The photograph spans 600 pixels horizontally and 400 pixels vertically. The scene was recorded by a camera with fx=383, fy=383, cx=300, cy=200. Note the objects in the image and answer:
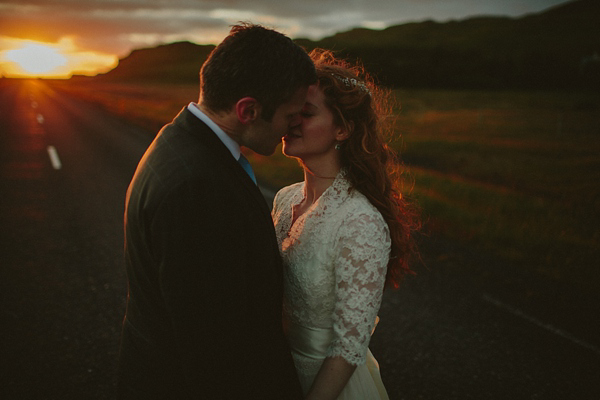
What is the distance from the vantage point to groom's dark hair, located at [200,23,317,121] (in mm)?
1313

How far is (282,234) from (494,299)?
3172mm

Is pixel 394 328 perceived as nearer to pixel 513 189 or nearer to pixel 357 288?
pixel 357 288

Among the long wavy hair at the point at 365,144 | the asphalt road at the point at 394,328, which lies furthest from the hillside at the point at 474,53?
the long wavy hair at the point at 365,144

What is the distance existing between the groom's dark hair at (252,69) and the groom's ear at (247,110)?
0.02 m

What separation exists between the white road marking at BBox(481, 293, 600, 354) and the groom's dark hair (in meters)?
3.78

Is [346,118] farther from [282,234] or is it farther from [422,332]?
[422,332]

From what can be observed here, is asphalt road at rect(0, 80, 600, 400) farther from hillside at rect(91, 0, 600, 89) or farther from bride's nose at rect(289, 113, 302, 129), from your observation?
hillside at rect(91, 0, 600, 89)

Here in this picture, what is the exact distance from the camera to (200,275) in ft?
3.92

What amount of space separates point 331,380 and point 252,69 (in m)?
1.33

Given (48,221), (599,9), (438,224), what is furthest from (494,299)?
(599,9)

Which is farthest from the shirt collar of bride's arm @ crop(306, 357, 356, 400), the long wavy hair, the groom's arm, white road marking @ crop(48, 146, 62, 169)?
white road marking @ crop(48, 146, 62, 169)

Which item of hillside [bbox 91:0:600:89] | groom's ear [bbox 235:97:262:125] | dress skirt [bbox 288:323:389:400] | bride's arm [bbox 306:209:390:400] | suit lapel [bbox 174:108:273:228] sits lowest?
dress skirt [bbox 288:323:389:400]

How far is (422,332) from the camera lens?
3705mm

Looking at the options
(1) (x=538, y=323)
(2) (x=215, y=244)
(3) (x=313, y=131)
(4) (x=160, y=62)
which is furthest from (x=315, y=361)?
(4) (x=160, y=62)
